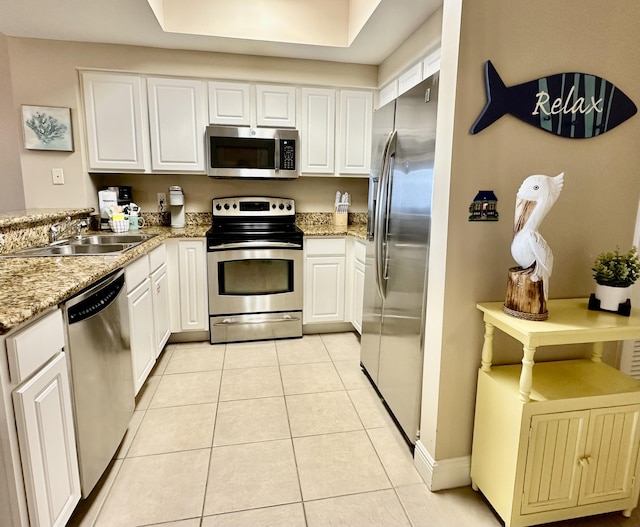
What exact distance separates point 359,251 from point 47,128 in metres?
2.57

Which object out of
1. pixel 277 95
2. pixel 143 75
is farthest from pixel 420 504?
pixel 143 75

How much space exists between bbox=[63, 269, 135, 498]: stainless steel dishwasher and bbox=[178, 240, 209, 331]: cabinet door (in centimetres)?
116

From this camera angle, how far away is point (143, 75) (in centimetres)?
304

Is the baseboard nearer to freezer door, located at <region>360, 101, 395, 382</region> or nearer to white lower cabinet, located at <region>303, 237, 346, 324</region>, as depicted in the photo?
freezer door, located at <region>360, 101, 395, 382</region>

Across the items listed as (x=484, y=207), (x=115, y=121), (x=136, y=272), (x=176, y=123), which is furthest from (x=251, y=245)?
(x=484, y=207)

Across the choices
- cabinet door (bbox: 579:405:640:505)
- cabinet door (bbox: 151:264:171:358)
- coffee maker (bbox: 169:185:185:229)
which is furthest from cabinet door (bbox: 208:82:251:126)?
cabinet door (bbox: 579:405:640:505)

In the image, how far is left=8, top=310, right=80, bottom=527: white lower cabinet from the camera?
1087 mm

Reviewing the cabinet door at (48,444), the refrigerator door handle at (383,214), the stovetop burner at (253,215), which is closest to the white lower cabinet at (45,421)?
the cabinet door at (48,444)

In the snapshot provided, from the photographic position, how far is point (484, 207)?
1.53m

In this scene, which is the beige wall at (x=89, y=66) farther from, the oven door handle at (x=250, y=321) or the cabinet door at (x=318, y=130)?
the oven door handle at (x=250, y=321)

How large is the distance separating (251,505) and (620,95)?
223cm

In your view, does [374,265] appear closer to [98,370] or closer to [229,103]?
[98,370]

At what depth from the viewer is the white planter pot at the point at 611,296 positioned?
4.74 feet

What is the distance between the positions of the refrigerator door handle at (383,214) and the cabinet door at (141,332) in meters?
1.37
